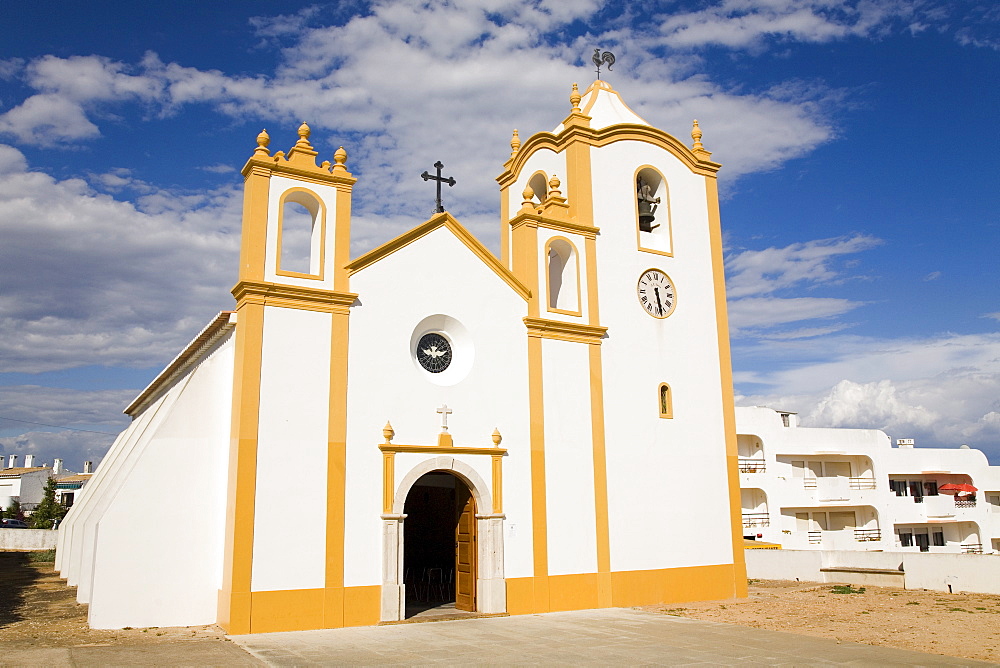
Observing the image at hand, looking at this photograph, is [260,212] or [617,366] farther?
[617,366]

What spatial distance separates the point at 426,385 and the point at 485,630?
4312mm

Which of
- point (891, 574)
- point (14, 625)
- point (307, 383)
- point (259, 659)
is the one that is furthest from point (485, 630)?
point (891, 574)

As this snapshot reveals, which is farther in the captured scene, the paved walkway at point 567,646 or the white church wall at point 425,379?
the white church wall at point 425,379

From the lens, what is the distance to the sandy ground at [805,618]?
1129cm

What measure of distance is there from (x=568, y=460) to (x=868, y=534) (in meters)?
25.5

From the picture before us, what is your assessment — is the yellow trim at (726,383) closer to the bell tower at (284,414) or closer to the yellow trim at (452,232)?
the yellow trim at (452,232)

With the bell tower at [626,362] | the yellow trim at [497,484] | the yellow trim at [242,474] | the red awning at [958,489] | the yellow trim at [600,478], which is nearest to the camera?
the yellow trim at [242,474]

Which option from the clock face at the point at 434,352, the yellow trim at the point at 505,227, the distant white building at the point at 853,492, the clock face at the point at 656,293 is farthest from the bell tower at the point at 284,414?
the distant white building at the point at 853,492

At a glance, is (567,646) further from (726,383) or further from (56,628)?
(726,383)

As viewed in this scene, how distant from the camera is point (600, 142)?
17719 millimetres

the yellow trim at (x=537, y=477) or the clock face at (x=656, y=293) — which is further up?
the clock face at (x=656, y=293)

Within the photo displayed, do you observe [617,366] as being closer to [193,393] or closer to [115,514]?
[193,393]

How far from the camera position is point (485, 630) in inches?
501

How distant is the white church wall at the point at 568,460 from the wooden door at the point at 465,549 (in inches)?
58.7
